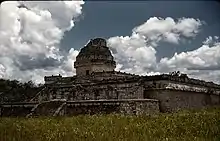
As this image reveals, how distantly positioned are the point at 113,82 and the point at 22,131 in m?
7.92

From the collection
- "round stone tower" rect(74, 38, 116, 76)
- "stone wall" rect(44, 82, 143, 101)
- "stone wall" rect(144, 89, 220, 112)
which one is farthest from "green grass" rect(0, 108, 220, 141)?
"round stone tower" rect(74, 38, 116, 76)

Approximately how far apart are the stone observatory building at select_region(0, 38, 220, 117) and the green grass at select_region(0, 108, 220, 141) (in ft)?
10.9

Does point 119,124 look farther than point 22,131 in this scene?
Yes

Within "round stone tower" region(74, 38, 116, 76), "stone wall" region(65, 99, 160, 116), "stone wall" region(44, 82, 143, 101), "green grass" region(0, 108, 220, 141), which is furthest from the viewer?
"round stone tower" region(74, 38, 116, 76)

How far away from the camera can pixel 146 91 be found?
544 inches

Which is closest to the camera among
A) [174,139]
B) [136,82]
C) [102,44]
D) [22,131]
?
[174,139]

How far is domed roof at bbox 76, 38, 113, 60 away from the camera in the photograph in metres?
18.4

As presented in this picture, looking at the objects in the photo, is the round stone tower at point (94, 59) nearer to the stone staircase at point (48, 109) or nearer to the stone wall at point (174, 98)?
the stone wall at point (174, 98)

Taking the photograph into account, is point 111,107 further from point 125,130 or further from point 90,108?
point 125,130

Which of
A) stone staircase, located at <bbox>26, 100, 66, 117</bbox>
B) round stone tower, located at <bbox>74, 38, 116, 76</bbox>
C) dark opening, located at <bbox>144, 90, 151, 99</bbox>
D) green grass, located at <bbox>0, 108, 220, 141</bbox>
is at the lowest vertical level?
green grass, located at <bbox>0, 108, 220, 141</bbox>

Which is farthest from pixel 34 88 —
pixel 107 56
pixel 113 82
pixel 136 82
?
pixel 136 82

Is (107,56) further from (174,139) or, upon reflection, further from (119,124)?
(174,139)

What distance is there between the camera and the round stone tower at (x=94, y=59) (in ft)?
59.9

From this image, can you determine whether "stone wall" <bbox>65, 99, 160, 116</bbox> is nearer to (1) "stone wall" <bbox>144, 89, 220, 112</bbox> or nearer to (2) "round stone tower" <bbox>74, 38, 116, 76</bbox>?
(1) "stone wall" <bbox>144, 89, 220, 112</bbox>
